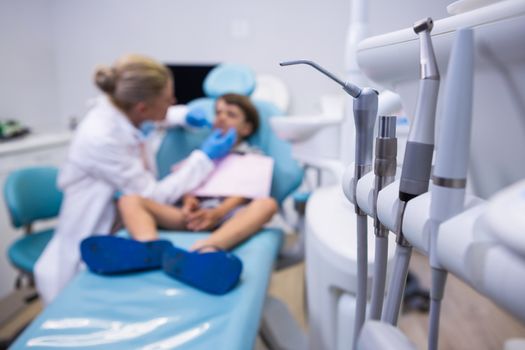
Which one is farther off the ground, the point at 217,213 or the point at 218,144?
the point at 218,144

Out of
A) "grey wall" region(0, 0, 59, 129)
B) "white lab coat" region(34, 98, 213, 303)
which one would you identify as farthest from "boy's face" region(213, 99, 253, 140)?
"grey wall" region(0, 0, 59, 129)

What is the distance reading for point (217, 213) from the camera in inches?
49.4

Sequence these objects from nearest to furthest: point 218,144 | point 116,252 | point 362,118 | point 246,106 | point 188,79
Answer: point 362,118
point 116,252
point 218,144
point 246,106
point 188,79

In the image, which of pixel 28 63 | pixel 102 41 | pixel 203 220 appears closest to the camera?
pixel 203 220

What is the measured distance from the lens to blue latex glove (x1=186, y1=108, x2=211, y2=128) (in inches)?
56.6

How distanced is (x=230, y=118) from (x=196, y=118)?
15 centimetres

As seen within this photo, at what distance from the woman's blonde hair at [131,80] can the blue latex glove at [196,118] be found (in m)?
0.16

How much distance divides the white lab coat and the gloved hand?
40 mm

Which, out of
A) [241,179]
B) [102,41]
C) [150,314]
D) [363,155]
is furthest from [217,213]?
[102,41]

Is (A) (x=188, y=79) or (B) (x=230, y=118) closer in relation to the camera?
(B) (x=230, y=118)

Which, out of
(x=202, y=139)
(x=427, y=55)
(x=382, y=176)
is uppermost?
(x=427, y=55)

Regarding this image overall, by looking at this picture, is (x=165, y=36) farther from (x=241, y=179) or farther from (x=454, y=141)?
(x=454, y=141)

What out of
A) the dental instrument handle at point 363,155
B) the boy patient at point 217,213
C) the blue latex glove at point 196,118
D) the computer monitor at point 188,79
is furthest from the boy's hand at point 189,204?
the computer monitor at point 188,79

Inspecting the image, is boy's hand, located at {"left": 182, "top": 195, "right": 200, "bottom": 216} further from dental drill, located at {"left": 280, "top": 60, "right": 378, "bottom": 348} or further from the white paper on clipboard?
dental drill, located at {"left": 280, "top": 60, "right": 378, "bottom": 348}
